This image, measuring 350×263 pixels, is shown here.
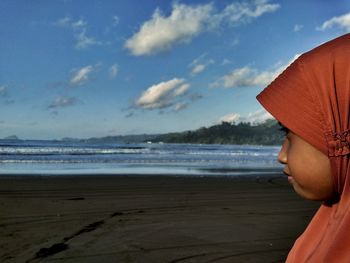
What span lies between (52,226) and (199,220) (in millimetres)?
2157

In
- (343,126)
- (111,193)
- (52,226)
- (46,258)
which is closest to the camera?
(343,126)

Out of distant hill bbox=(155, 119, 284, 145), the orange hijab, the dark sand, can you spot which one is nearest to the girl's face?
the orange hijab

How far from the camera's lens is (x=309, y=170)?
100 cm

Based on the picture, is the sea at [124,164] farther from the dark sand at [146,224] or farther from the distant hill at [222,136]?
the distant hill at [222,136]

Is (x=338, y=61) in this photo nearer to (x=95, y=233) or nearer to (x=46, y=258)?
(x=46, y=258)

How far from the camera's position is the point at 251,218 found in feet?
24.1

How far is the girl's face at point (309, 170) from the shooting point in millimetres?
977

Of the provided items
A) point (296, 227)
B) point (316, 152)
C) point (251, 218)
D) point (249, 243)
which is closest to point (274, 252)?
point (249, 243)

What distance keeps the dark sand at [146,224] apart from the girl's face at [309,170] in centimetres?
387

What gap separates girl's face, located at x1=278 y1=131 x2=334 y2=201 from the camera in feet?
3.21

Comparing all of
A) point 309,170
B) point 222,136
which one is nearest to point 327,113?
point 309,170

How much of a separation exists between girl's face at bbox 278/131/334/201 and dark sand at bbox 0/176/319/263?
12.7 ft

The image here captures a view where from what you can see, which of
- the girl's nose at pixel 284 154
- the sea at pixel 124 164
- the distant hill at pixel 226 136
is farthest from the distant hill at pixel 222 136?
the girl's nose at pixel 284 154

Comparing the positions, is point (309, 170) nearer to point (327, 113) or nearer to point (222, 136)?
point (327, 113)
